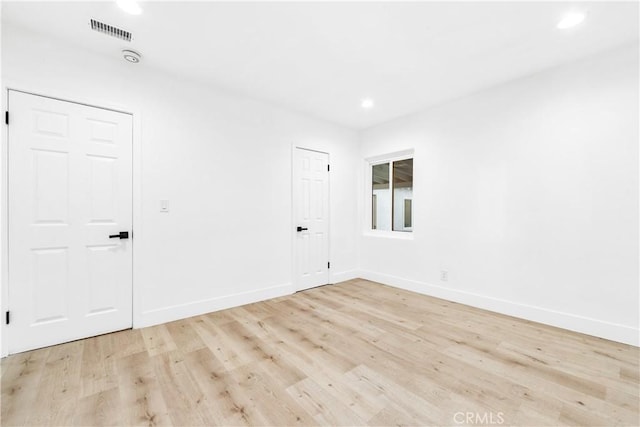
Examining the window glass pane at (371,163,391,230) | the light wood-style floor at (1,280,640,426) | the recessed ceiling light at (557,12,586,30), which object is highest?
the recessed ceiling light at (557,12,586,30)

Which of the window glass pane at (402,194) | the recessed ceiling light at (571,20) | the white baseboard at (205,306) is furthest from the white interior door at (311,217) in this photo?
the recessed ceiling light at (571,20)

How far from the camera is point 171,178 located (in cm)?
293

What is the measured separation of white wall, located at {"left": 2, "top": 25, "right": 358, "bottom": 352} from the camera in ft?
8.04

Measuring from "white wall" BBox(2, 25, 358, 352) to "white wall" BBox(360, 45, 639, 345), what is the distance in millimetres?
2051

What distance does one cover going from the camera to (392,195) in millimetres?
4559

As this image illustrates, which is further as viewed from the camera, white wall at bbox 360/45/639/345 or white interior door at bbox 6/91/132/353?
white wall at bbox 360/45/639/345

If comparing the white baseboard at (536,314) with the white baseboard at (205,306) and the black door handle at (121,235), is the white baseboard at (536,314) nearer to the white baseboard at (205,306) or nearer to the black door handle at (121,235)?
the white baseboard at (205,306)

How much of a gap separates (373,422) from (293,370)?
0.71 metres

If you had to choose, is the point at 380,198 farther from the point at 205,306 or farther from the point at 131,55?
the point at 131,55

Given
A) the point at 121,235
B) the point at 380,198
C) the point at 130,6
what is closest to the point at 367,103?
the point at 380,198

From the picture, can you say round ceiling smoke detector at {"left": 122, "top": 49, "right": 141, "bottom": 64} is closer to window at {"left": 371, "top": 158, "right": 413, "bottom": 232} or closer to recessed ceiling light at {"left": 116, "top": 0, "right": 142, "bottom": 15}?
recessed ceiling light at {"left": 116, "top": 0, "right": 142, "bottom": 15}

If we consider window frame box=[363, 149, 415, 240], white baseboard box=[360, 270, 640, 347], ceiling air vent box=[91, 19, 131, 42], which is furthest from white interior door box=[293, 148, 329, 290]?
ceiling air vent box=[91, 19, 131, 42]

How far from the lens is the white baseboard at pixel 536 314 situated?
7.90 feet

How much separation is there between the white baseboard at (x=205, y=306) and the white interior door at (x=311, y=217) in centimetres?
41
